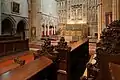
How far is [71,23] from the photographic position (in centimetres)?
2178

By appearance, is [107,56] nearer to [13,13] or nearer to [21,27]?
[13,13]

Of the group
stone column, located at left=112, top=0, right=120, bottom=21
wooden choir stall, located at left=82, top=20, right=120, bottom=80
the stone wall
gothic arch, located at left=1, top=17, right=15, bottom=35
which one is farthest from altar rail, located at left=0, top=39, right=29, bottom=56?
wooden choir stall, located at left=82, top=20, right=120, bottom=80

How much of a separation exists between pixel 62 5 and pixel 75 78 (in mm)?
19240

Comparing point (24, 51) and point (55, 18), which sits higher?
point (55, 18)

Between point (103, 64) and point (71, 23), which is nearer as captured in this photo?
point (103, 64)

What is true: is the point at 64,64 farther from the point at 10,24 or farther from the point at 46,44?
the point at 10,24

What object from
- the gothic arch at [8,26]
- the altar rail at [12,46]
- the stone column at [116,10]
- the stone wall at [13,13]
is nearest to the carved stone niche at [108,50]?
the altar rail at [12,46]

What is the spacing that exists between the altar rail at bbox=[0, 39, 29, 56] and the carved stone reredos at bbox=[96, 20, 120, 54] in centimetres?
710

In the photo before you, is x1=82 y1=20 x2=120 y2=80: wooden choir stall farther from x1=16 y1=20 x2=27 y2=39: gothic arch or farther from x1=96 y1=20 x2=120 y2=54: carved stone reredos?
x1=16 y1=20 x2=27 y2=39: gothic arch

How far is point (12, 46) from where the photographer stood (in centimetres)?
941

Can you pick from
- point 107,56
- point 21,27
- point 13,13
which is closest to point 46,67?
point 107,56

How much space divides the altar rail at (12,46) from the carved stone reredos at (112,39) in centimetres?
710

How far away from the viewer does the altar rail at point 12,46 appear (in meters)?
8.64

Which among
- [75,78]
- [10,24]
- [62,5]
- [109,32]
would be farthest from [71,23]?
[109,32]
